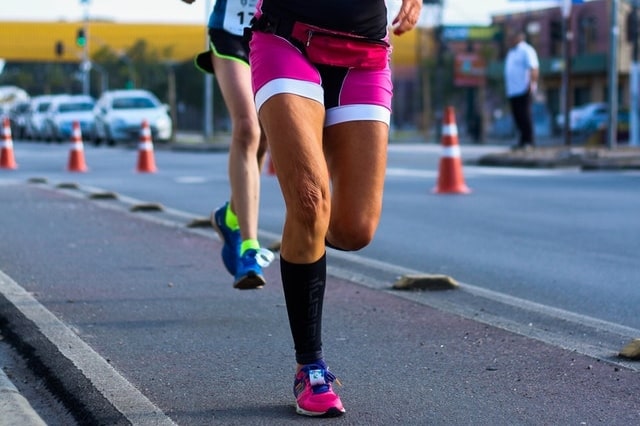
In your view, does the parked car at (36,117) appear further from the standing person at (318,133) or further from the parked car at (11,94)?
the standing person at (318,133)

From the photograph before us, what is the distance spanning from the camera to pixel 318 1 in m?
4.21

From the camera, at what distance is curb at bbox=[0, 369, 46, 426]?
399cm

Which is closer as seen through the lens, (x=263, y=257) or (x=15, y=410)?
(x=15, y=410)

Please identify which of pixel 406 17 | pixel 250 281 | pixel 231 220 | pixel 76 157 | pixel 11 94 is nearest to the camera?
pixel 406 17

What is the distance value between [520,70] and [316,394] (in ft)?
55.1

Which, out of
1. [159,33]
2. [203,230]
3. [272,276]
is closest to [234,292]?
[272,276]

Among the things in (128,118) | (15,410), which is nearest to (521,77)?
(15,410)

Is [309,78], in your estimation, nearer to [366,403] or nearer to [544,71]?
[366,403]

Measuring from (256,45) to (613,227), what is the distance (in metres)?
6.65

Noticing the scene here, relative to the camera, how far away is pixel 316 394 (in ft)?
13.0

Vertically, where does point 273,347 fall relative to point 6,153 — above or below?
above

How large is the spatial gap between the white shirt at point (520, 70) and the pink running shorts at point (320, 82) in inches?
637

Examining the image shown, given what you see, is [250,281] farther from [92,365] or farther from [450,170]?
[450,170]

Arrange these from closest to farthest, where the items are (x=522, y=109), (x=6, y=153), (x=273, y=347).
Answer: (x=273, y=347) → (x=522, y=109) → (x=6, y=153)
